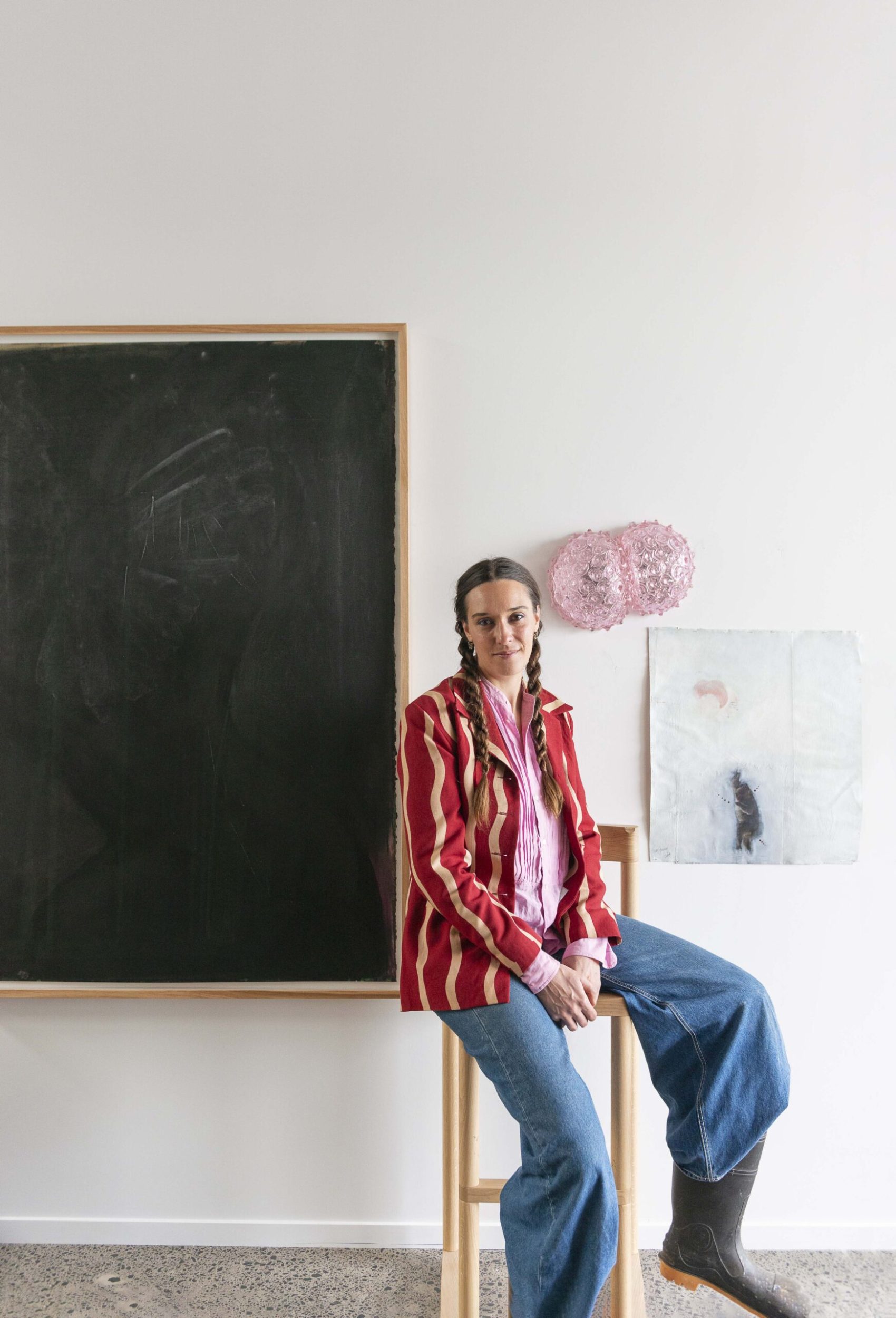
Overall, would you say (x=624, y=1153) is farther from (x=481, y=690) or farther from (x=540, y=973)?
(x=481, y=690)

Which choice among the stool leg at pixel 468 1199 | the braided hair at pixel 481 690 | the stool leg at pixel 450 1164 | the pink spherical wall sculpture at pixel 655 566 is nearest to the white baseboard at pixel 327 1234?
the stool leg at pixel 450 1164

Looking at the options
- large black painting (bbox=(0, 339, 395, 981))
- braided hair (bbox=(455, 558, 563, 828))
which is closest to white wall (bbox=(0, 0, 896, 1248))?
large black painting (bbox=(0, 339, 395, 981))

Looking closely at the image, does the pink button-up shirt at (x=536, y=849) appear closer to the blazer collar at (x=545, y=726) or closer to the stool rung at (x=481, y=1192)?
the blazer collar at (x=545, y=726)

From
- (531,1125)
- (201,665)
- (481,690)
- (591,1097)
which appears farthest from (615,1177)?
(201,665)

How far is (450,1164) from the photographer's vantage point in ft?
5.84

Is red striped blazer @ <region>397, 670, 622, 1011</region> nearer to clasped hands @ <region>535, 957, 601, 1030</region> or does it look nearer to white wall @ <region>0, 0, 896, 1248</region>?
clasped hands @ <region>535, 957, 601, 1030</region>

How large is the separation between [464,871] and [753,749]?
2.59ft

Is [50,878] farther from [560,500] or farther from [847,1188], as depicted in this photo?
[847,1188]

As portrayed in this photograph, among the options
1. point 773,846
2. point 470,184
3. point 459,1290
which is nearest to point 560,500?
point 470,184

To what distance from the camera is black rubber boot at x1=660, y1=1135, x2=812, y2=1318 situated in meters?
1.51

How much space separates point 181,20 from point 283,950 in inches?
81.0

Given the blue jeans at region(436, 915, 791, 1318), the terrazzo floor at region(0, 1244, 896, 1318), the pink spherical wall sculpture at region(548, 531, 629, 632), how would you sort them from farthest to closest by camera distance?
the pink spherical wall sculpture at region(548, 531, 629, 632) < the terrazzo floor at region(0, 1244, 896, 1318) < the blue jeans at region(436, 915, 791, 1318)

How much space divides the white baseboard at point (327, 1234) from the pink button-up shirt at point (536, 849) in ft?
2.71

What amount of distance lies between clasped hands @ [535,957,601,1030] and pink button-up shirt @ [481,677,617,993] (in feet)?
0.14
